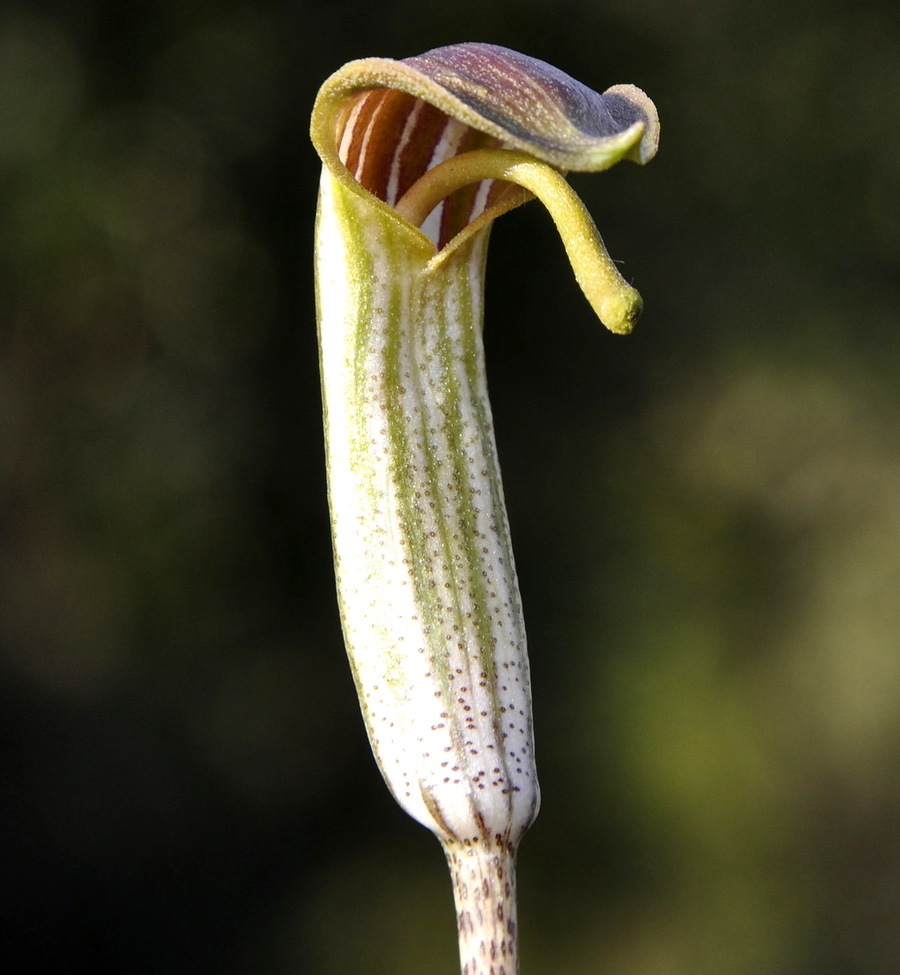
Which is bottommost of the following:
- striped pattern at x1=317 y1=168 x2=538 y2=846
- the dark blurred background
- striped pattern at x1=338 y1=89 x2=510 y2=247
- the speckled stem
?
the dark blurred background

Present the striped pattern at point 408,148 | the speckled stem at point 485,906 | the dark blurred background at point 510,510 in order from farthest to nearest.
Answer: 1. the dark blurred background at point 510,510
2. the striped pattern at point 408,148
3. the speckled stem at point 485,906

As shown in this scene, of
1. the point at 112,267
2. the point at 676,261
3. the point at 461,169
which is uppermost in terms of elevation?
the point at 461,169

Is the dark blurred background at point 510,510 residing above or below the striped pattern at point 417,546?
below

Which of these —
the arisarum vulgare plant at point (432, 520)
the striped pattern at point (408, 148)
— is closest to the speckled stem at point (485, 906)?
the arisarum vulgare plant at point (432, 520)

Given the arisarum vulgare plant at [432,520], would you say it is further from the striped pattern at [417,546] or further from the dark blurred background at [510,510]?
the dark blurred background at [510,510]

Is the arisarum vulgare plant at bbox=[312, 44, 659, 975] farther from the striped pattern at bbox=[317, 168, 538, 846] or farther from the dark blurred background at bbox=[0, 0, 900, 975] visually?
the dark blurred background at bbox=[0, 0, 900, 975]

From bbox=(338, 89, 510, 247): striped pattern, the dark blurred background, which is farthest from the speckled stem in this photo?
the dark blurred background

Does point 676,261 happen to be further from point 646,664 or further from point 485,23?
point 646,664

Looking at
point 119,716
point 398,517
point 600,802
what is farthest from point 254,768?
point 398,517
